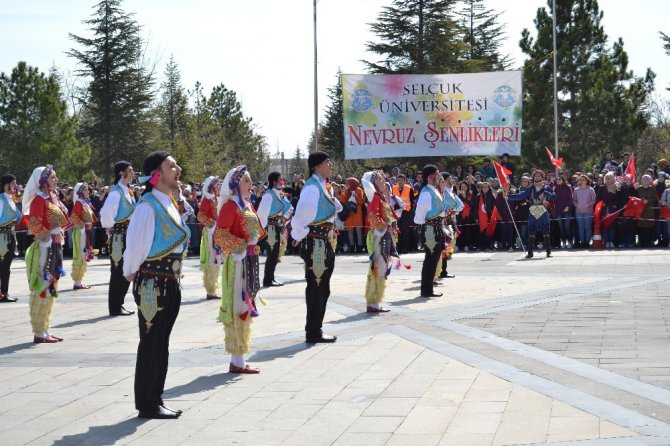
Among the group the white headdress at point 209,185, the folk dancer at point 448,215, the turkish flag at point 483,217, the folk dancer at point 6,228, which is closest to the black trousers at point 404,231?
the turkish flag at point 483,217

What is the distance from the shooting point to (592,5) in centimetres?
4388

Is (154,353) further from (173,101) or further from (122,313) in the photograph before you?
(173,101)

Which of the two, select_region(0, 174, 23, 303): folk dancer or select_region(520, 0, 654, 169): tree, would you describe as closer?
select_region(0, 174, 23, 303): folk dancer

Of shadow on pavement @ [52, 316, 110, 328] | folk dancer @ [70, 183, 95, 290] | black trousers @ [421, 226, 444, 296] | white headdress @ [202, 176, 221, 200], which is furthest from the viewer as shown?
folk dancer @ [70, 183, 95, 290]

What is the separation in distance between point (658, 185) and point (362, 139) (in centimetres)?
930

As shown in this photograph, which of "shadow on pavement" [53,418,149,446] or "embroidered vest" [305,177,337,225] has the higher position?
"embroidered vest" [305,177,337,225]

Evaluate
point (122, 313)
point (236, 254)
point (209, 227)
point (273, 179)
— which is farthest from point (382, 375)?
point (273, 179)

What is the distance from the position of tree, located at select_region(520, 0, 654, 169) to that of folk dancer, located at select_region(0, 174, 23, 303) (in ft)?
98.8

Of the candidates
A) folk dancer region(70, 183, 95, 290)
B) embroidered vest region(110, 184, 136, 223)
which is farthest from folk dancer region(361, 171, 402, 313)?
folk dancer region(70, 183, 95, 290)

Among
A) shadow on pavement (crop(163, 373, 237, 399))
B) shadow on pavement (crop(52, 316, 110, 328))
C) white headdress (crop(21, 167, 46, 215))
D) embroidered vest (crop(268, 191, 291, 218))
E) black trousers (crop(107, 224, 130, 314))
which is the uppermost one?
white headdress (crop(21, 167, 46, 215))

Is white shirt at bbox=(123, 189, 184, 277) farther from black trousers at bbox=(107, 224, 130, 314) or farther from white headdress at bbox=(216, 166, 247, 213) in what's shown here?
black trousers at bbox=(107, 224, 130, 314)

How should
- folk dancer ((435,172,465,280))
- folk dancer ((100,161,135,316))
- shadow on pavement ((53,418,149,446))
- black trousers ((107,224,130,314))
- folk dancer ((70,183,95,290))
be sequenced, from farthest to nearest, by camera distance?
folk dancer ((70,183,95,290)), folk dancer ((435,172,465,280)), folk dancer ((100,161,135,316)), black trousers ((107,224,130,314)), shadow on pavement ((53,418,149,446))

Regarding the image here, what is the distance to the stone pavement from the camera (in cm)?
738

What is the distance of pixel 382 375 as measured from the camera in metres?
9.44
